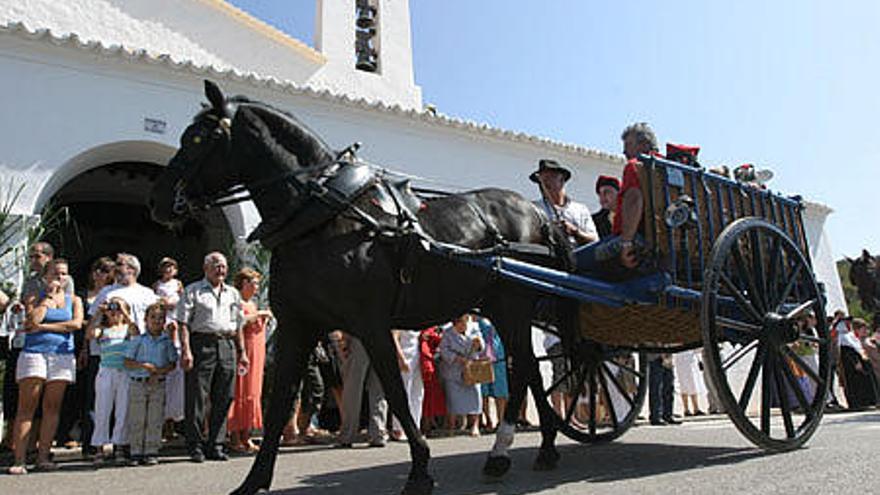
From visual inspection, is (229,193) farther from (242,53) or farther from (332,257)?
(242,53)

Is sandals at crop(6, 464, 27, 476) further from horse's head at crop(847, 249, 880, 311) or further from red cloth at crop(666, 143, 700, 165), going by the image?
horse's head at crop(847, 249, 880, 311)

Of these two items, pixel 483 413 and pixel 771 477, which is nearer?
pixel 771 477

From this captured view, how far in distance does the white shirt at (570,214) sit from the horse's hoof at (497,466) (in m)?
2.00

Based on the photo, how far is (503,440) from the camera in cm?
465

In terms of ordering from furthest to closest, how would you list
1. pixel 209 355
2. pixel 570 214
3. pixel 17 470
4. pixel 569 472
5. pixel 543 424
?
pixel 209 355 → pixel 570 214 → pixel 17 470 → pixel 543 424 → pixel 569 472

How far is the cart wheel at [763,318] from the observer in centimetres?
481

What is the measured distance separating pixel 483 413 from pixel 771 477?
6.36m

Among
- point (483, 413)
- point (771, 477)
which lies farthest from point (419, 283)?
point (483, 413)

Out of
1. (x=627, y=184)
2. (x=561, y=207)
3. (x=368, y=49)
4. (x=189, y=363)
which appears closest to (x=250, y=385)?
(x=189, y=363)

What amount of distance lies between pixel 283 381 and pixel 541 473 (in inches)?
72.1

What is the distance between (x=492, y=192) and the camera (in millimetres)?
5402

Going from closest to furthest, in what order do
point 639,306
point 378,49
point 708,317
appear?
point 708,317 → point 639,306 → point 378,49

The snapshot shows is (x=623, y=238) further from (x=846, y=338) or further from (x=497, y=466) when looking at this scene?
(x=846, y=338)

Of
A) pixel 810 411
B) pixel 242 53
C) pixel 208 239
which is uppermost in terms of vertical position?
pixel 242 53
